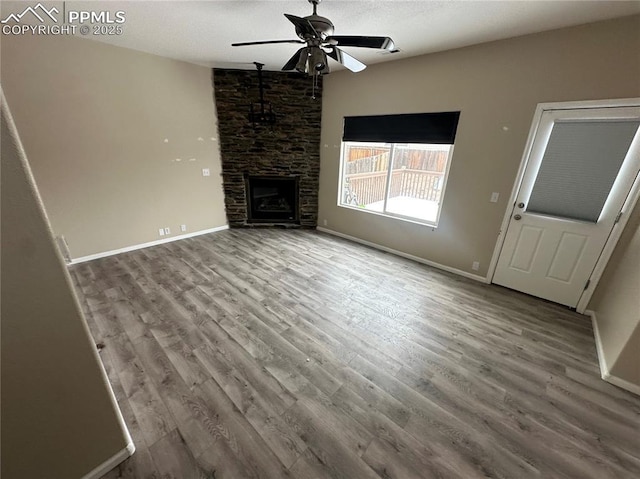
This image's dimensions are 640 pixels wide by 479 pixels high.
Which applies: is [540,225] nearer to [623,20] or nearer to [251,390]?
[623,20]

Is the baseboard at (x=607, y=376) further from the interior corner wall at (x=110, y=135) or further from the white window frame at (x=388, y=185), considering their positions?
the interior corner wall at (x=110, y=135)

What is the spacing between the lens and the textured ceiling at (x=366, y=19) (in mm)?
2059

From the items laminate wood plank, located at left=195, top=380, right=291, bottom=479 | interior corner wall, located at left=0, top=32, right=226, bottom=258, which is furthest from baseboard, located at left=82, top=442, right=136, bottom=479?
interior corner wall, located at left=0, top=32, right=226, bottom=258

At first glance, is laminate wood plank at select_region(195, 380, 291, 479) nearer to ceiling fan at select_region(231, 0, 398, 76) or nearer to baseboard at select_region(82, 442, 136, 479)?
baseboard at select_region(82, 442, 136, 479)

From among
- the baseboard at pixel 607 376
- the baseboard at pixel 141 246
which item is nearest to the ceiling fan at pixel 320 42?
the baseboard at pixel 607 376

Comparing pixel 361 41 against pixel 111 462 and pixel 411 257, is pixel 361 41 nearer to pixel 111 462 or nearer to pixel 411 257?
pixel 411 257

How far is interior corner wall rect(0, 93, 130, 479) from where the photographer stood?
865mm

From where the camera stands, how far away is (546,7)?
201 centimetres

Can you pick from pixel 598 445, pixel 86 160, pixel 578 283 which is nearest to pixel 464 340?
pixel 598 445

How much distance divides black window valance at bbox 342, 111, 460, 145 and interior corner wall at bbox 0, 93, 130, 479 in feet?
12.1

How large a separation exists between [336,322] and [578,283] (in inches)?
103

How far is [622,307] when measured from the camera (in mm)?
2059

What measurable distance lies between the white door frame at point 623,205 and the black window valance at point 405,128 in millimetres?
792

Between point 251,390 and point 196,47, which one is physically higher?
point 196,47
